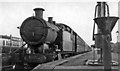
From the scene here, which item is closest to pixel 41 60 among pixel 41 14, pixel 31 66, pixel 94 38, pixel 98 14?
pixel 31 66

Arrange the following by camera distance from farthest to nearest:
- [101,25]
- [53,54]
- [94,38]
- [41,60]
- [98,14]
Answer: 1. [53,54]
2. [41,60]
3. [94,38]
4. [98,14]
5. [101,25]

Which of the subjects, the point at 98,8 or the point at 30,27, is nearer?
the point at 98,8

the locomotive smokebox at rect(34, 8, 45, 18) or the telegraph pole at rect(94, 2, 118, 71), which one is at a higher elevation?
the locomotive smokebox at rect(34, 8, 45, 18)

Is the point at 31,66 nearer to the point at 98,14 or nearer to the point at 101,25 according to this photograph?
the point at 98,14

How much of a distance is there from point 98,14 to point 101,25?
152 cm

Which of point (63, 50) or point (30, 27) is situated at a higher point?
point (30, 27)

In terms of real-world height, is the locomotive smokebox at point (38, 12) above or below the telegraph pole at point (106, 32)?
above

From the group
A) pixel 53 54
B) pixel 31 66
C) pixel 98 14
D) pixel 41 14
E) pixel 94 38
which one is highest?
pixel 41 14

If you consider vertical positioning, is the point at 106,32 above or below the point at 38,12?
below

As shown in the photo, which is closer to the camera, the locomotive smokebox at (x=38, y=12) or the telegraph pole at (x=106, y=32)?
the telegraph pole at (x=106, y=32)

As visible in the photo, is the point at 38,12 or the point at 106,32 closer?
the point at 106,32

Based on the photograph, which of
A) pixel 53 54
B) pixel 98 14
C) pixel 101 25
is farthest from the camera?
pixel 53 54

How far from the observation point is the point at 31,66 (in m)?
11.0

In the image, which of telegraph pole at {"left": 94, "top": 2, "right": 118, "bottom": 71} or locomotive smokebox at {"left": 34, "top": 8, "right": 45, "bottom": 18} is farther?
locomotive smokebox at {"left": 34, "top": 8, "right": 45, "bottom": 18}
